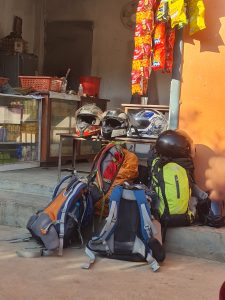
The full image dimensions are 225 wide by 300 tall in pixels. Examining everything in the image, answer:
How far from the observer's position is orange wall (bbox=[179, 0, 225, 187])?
4480 millimetres

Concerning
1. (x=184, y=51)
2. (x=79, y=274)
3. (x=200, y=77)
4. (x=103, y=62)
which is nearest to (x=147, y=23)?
(x=184, y=51)

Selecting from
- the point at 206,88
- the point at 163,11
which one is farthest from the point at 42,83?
the point at 206,88

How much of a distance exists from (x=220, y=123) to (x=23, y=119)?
321 centimetres

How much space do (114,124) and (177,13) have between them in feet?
4.50

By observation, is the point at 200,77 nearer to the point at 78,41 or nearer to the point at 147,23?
the point at 147,23

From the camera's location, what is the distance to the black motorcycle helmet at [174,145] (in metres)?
4.30

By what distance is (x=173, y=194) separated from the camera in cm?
412

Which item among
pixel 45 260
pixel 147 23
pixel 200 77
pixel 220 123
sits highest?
pixel 147 23

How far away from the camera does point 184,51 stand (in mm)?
4613

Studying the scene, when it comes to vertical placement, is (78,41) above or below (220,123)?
above

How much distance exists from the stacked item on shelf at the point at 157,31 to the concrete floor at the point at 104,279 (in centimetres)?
190

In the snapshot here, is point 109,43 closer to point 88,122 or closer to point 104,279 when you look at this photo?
point 88,122

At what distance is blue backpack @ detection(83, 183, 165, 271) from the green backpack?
225mm

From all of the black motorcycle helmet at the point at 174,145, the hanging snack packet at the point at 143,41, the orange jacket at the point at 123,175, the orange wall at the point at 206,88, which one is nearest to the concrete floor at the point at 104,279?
the orange jacket at the point at 123,175
